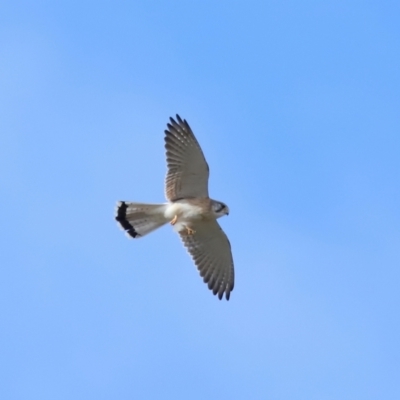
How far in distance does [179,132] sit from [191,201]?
115 cm

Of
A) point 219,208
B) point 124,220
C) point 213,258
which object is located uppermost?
point 219,208

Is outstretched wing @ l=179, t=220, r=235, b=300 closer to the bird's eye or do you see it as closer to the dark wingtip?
the bird's eye

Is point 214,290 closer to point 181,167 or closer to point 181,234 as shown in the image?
point 181,234

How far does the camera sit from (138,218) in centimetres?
1998

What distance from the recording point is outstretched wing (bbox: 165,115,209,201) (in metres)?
19.2

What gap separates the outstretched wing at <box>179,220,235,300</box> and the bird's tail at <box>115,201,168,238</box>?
63 cm

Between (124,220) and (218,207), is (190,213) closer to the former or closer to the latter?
(218,207)

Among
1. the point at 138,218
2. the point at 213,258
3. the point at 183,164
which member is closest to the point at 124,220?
the point at 138,218

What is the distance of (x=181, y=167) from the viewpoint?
19422 mm

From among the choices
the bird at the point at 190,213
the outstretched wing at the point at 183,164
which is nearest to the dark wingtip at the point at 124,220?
the bird at the point at 190,213

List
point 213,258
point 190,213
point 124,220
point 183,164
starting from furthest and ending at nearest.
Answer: point 213,258 < point 124,220 < point 190,213 < point 183,164

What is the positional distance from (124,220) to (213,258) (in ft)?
5.59

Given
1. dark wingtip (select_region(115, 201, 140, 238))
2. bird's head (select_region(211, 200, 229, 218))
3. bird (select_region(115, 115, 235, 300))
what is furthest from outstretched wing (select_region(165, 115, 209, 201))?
dark wingtip (select_region(115, 201, 140, 238))

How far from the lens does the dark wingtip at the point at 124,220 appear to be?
19906 millimetres
